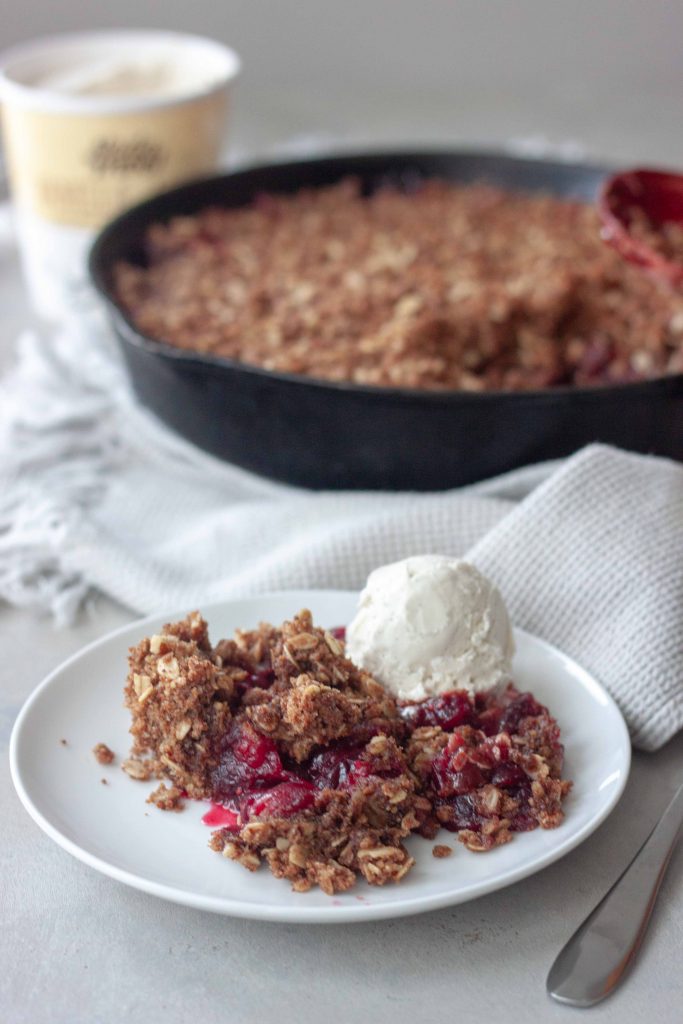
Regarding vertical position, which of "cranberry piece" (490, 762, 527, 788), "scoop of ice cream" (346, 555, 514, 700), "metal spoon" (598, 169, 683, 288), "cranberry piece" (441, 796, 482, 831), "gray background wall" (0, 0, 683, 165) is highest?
"metal spoon" (598, 169, 683, 288)

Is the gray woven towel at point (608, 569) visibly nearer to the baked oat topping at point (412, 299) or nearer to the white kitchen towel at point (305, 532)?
the white kitchen towel at point (305, 532)

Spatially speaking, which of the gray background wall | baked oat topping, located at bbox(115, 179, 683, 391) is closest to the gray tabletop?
→ baked oat topping, located at bbox(115, 179, 683, 391)

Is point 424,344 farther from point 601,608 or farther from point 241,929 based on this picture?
point 241,929

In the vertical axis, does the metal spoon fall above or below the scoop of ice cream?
above

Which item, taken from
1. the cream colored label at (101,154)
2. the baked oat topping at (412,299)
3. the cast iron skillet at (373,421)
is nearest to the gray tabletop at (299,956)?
the cast iron skillet at (373,421)

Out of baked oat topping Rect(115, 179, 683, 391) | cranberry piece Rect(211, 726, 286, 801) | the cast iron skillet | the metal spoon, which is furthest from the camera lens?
the metal spoon

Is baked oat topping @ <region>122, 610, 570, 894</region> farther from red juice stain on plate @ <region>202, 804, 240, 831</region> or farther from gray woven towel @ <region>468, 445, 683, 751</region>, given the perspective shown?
gray woven towel @ <region>468, 445, 683, 751</region>

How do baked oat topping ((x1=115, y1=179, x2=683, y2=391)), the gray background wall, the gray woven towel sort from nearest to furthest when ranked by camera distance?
1. the gray woven towel
2. baked oat topping ((x1=115, y1=179, x2=683, y2=391))
3. the gray background wall
